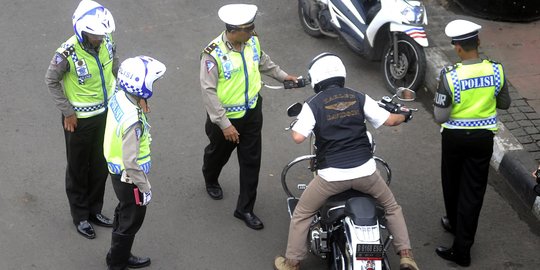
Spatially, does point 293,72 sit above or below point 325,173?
below

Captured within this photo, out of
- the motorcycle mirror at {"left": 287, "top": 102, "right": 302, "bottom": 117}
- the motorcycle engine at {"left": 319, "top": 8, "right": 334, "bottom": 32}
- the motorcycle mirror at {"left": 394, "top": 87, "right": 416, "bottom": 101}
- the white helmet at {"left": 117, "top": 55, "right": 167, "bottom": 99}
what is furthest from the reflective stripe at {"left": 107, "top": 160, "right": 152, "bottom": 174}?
the motorcycle engine at {"left": 319, "top": 8, "right": 334, "bottom": 32}

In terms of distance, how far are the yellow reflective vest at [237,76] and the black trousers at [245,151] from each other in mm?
98

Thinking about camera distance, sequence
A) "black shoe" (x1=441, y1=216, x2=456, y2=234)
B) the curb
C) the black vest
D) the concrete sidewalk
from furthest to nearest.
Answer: the concrete sidewalk < the curb < "black shoe" (x1=441, y1=216, x2=456, y2=234) < the black vest

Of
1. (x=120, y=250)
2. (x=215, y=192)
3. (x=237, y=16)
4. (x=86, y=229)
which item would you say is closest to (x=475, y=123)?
(x=237, y=16)

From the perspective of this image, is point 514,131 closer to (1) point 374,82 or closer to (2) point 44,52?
(1) point 374,82

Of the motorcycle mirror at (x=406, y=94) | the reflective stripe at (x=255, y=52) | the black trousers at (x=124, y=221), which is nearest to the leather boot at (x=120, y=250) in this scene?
the black trousers at (x=124, y=221)

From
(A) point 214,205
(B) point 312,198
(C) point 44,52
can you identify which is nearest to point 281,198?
(A) point 214,205

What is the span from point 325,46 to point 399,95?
12.5 feet

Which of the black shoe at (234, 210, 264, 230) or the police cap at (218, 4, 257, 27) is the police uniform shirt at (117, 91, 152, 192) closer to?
the police cap at (218, 4, 257, 27)

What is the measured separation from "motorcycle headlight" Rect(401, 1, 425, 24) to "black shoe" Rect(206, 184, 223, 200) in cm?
271

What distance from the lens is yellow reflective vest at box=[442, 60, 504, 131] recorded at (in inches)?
217

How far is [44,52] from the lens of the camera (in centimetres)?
913

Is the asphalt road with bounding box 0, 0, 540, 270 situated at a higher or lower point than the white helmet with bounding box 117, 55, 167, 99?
lower

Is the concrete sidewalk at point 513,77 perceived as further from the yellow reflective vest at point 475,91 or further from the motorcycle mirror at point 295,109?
the motorcycle mirror at point 295,109
